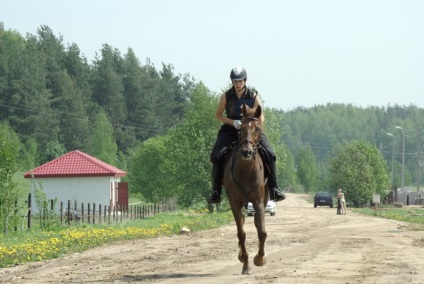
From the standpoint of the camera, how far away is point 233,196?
14.8m

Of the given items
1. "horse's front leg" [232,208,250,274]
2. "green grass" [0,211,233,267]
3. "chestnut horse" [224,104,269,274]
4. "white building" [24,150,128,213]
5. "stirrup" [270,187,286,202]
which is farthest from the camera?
"white building" [24,150,128,213]

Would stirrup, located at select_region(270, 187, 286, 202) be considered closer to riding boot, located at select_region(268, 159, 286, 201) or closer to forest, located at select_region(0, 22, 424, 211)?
riding boot, located at select_region(268, 159, 286, 201)

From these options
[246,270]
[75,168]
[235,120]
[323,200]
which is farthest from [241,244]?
[323,200]

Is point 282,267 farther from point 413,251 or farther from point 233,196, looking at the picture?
point 413,251

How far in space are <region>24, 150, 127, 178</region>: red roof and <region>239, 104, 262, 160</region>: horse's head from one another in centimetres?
5449

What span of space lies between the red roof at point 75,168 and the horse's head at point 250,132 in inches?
2145

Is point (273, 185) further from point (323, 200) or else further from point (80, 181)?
point (323, 200)

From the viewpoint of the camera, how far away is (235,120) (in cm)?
1484

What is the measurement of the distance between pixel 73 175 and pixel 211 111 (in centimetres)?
1263

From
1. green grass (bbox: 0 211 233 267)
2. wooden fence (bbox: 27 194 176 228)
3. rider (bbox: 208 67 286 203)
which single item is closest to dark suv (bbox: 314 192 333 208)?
wooden fence (bbox: 27 194 176 228)

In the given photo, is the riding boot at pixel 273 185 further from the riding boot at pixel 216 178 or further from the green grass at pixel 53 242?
the green grass at pixel 53 242

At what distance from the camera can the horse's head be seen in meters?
13.8

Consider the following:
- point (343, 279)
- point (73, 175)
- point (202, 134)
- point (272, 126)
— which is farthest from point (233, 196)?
point (272, 126)

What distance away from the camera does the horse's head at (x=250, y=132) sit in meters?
13.8
